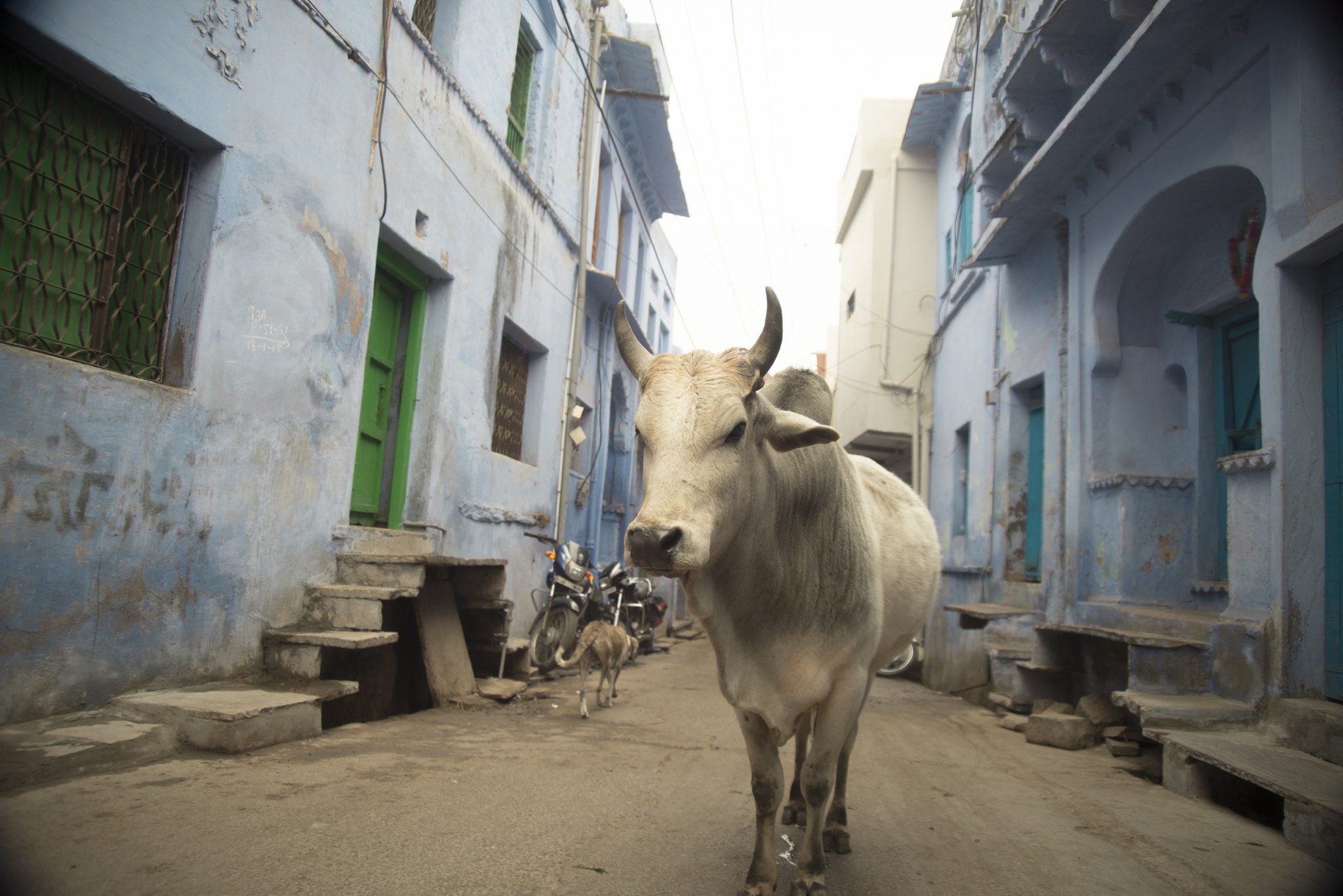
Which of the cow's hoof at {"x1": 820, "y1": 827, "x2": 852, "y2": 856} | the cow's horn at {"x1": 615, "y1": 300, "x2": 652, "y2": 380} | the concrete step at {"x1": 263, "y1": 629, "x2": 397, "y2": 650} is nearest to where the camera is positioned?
the cow's horn at {"x1": 615, "y1": 300, "x2": 652, "y2": 380}

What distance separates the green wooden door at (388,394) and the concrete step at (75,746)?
302 cm

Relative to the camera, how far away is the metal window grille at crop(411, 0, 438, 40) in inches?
273

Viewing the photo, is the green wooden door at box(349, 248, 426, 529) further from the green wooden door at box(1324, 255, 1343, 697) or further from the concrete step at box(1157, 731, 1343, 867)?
the green wooden door at box(1324, 255, 1343, 697)

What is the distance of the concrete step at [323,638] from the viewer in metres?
4.87

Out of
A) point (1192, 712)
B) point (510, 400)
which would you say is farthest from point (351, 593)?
point (1192, 712)

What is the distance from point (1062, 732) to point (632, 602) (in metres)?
5.84

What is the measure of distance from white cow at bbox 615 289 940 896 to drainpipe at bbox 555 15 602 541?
7.46 meters

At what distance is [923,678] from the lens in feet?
37.2

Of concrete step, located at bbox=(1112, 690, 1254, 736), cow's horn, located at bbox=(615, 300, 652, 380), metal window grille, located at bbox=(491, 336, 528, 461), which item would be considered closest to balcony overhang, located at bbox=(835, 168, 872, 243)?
metal window grille, located at bbox=(491, 336, 528, 461)

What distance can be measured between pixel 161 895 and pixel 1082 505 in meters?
7.16

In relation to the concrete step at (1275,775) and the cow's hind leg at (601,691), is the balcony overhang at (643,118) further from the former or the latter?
the concrete step at (1275,775)

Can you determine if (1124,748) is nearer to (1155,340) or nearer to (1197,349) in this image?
(1197,349)

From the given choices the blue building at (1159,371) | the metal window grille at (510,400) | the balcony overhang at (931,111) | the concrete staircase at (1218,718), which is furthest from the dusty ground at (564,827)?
the balcony overhang at (931,111)

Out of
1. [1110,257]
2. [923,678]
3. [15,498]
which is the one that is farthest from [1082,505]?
[15,498]
